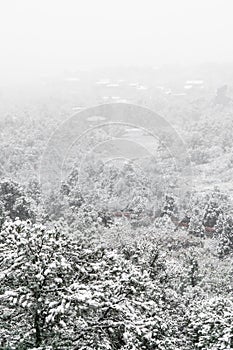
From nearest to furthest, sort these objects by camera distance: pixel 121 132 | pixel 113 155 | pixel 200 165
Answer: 1. pixel 113 155
2. pixel 200 165
3. pixel 121 132

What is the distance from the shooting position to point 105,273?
18703 millimetres

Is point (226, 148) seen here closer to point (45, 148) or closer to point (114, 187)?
point (45, 148)

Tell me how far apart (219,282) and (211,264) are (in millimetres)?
11226

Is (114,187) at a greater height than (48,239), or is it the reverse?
(48,239)

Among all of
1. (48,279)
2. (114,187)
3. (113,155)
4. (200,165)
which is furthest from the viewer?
(200,165)

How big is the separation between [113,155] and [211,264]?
96.7 m

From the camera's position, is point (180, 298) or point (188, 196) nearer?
point (180, 298)

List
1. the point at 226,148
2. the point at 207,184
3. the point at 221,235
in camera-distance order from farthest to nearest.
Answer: the point at 226,148 → the point at 207,184 → the point at 221,235

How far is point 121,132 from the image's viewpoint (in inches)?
7771

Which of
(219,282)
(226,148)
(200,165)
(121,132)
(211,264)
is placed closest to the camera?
(219,282)

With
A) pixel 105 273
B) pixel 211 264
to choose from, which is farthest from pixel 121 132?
pixel 105 273

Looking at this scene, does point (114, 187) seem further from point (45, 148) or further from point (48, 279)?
point (48, 279)

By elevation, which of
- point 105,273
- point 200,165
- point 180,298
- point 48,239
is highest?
point 48,239

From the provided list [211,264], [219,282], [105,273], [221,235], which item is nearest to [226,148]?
[221,235]
